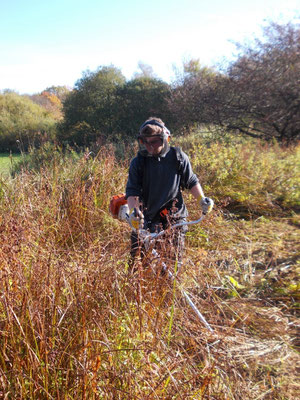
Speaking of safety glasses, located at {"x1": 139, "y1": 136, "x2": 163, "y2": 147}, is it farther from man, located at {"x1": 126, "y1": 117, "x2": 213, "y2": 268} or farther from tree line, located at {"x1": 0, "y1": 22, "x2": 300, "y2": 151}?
tree line, located at {"x1": 0, "y1": 22, "x2": 300, "y2": 151}

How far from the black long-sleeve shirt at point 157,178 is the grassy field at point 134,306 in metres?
0.47

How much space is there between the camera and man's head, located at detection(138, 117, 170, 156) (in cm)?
261

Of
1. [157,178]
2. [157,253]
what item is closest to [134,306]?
[157,253]

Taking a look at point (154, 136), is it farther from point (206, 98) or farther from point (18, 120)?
point (18, 120)

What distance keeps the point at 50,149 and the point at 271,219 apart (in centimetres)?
461

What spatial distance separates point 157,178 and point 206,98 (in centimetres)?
927

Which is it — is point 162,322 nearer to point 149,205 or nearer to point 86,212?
point 149,205

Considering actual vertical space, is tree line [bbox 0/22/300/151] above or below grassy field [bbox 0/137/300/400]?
above

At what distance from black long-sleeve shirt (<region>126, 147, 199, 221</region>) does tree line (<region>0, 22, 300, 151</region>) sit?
6.23 m

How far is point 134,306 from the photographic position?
1962mm

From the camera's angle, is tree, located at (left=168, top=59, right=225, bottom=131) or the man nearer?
the man

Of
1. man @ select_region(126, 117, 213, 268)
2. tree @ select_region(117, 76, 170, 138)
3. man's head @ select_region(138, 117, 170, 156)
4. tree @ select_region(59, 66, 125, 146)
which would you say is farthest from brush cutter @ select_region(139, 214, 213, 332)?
tree @ select_region(59, 66, 125, 146)

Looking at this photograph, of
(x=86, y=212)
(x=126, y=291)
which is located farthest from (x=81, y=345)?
(x=86, y=212)

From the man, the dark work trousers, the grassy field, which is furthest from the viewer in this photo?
the man
